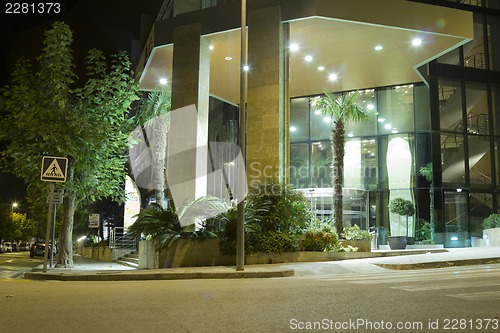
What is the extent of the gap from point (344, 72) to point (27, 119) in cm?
1721

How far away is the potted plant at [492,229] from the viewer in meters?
25.5

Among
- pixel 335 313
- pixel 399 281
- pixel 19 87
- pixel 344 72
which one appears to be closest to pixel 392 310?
pixel 335 313

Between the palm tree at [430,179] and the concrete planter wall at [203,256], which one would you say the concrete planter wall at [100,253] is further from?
the palm tree at [430,179]

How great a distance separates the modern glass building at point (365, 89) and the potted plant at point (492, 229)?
3.58 ft

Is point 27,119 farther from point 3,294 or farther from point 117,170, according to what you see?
point 3,294

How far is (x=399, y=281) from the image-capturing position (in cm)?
1069

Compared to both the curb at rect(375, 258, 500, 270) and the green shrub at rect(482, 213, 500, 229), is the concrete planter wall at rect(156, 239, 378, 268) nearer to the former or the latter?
the curb at rect(375, 258, 500, 270)

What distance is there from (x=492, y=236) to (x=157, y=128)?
1845cm

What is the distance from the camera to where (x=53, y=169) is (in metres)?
15.2

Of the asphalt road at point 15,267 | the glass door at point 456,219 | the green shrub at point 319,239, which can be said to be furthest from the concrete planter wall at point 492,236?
the asphalt road at point 15,267

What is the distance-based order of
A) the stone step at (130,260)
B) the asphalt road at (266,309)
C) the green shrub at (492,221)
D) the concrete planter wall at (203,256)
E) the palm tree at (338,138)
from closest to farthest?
the asphalt road at (266,309) → the concrete planter wall at (203,256) → the stone step at (130,260) → the palm tree at (338,138) → the green shrub at (492,221)

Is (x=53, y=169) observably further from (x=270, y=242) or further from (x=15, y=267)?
(x=15, y=267)

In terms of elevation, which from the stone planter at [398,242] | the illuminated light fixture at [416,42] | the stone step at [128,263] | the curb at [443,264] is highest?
the illuminated light fixture at [416,42]

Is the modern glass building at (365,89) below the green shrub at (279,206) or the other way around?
the other way around
